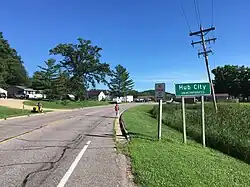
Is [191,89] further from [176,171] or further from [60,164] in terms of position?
[60,164]

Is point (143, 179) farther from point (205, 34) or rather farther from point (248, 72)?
point (248, 72)

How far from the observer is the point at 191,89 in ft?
47.2

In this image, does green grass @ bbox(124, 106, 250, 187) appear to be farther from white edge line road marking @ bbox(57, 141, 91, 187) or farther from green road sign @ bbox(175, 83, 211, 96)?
green road sign @ bbox(175, 83, 211, 96)

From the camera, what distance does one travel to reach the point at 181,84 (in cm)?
1442

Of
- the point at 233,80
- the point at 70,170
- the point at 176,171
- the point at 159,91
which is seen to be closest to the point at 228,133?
the point at 159,91

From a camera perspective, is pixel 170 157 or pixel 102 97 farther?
pixel 102 97

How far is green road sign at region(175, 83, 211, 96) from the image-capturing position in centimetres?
1427

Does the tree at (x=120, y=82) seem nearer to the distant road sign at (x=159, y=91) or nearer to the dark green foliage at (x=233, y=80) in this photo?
the dark green foliage at (x=233, y=80)

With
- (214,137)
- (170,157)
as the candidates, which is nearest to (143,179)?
(170,157)

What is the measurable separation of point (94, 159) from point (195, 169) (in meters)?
2.97

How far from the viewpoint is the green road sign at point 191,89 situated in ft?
46.8

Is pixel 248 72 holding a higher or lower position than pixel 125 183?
higher

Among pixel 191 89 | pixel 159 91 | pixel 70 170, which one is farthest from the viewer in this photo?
pixel 191 89

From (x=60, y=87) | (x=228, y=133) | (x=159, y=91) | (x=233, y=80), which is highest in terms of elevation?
(x=233, y=80)
